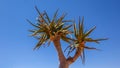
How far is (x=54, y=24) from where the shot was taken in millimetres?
14812

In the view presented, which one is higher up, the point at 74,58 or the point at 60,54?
the point at 60,54

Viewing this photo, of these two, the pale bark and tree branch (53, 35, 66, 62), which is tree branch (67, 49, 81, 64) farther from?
tree branch (53, 35, 66, 62)

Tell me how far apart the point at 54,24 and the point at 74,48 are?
5.45ft

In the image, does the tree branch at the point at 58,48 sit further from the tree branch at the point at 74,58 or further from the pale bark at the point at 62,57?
the tree branch at the point at 74,58

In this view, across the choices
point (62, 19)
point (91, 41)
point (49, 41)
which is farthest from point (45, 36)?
point (91, 41)

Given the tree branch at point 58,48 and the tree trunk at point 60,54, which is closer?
the tree trunk at point 60,54

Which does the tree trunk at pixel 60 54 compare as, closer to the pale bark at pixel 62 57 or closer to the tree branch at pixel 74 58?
the pale bark at pixel 62 57

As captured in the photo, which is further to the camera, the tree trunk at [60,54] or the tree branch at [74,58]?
the tree branch at [74,58]

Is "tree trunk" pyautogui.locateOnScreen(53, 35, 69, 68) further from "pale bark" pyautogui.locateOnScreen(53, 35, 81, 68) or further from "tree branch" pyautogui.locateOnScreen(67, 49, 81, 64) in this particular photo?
"tree branch" pyautogui.locateOnScreen(67, 49, 81, 64)

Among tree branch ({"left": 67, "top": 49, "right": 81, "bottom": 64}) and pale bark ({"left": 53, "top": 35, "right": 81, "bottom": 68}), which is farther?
tree branch ({"left": 67, "top": 49, "right": 81, "bottom": 64})

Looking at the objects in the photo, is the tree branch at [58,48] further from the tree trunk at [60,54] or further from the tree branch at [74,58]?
the tree branch at [74,58]

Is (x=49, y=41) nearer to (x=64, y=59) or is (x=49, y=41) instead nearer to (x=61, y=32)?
(x=61, y=32)

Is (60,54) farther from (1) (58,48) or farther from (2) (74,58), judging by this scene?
(2) (74,58)

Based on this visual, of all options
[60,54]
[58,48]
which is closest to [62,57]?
[60,54]
